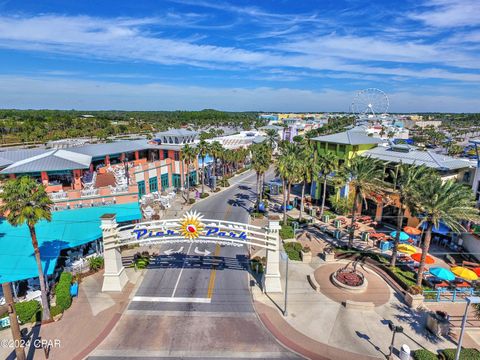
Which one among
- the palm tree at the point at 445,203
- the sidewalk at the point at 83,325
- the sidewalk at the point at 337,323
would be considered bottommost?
the sidewalk at the point at 337,323

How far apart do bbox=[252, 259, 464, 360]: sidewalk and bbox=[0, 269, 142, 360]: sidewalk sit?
37.5 ft

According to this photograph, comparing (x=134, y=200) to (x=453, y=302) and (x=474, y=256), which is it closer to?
(x=453, y=302)

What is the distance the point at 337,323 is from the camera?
72.9ft

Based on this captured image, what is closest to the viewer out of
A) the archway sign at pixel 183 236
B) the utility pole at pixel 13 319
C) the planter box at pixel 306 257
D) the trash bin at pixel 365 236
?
the utility pole at pixel 13 319

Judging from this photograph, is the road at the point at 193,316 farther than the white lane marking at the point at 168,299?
No

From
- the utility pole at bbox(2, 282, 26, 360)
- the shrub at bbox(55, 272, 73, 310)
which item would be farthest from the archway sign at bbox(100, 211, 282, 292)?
the utility pole at bbox(2, 282, 26, 360)

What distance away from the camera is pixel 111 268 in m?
25.7

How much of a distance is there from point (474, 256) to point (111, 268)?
120ft

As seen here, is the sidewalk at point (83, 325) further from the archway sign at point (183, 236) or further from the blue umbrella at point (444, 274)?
the blue umbrella at point (444, 274)

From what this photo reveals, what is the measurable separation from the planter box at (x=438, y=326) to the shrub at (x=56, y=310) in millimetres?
27665

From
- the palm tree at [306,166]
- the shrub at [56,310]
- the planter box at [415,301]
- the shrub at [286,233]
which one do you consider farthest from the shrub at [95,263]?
the planter box at [415,301]

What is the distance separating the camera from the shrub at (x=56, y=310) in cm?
2235

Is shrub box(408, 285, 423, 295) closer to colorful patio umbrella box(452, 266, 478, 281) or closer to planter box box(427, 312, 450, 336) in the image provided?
planter box box(427, 312, 450, 336)

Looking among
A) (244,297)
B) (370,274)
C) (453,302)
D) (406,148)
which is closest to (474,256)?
(453,302)
